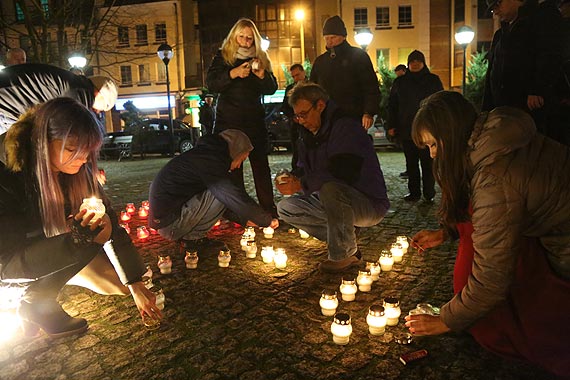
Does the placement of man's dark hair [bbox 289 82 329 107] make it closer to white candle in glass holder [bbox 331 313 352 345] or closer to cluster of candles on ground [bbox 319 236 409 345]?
cluster of candles on ground [bbox 319 236 409 345]

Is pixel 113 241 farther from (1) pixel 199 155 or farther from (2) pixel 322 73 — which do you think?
(2) pixel 322 73

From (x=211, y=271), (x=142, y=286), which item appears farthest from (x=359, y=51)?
(x=142, y=286)

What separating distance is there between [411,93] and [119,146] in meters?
15.4

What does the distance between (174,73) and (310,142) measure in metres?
34.3

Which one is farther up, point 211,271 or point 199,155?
point 199,155

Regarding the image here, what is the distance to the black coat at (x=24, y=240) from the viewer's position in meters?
2.63

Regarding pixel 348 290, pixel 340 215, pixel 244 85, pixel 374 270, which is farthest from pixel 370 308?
pixel 244 85

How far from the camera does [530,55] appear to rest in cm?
459

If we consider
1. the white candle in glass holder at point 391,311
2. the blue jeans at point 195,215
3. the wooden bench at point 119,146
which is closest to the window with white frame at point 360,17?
the wooden bench at point 119,146

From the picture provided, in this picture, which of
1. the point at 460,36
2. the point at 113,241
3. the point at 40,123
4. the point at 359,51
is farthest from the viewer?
the point at 460,36

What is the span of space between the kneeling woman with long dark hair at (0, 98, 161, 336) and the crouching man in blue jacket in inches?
62.8

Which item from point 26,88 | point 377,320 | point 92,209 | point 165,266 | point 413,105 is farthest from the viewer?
point 413,105

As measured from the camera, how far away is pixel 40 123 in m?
2.59

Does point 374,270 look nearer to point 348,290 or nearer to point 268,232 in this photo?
point 348,290
